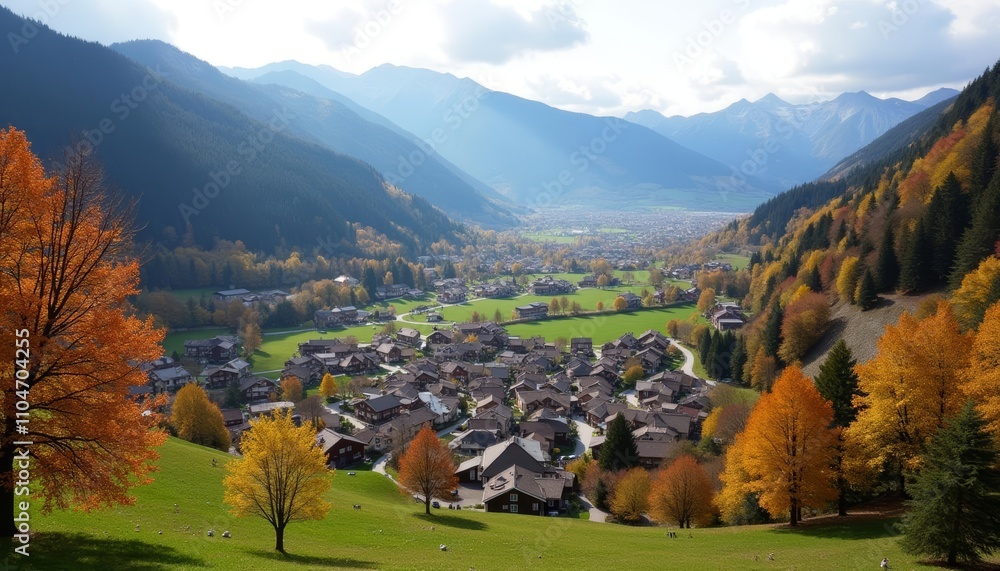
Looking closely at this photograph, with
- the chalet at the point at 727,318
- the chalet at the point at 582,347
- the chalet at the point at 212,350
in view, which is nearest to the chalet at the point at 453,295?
the chalet at the point at 582,347

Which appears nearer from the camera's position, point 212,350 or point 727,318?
point 212,350

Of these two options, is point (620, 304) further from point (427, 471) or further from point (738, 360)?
point (427, 471)

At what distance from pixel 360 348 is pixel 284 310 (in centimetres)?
3225

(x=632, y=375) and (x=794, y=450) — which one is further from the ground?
(x=632, y=375)

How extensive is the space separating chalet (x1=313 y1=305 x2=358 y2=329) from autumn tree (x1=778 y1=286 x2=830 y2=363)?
276 feet

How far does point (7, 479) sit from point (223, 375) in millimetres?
69054

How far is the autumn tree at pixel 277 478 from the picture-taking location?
19422 millimetres

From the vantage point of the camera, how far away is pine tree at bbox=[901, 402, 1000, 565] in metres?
16.9

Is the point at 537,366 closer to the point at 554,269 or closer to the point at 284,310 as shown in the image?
A: the point at 284,310

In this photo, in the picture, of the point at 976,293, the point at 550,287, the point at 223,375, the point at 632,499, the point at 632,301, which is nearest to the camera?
the point at 632,499

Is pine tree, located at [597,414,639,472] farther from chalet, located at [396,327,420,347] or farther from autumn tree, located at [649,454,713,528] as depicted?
chalet, located at [396,327,420,347]

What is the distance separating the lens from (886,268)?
56.1 metres

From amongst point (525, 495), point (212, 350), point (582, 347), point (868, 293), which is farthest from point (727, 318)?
point (212, 350)

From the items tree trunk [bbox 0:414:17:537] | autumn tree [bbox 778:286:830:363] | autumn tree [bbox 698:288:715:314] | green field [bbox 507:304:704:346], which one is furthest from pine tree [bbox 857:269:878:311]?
tree trunk [bbox 0:414:17:537]
